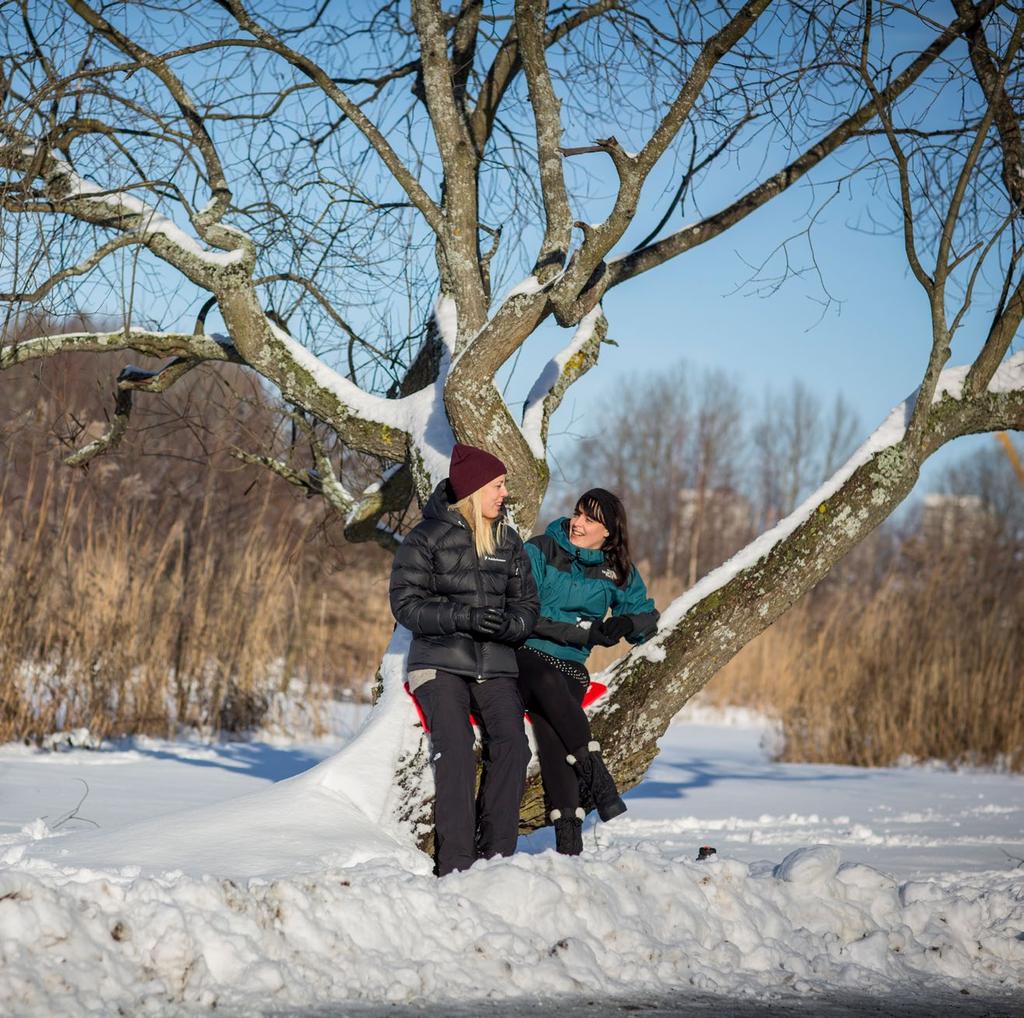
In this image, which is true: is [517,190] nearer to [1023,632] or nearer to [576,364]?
[576,364]

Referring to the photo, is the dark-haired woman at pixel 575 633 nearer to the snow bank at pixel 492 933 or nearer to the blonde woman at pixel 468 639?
the blonde woman at pixel 468 639

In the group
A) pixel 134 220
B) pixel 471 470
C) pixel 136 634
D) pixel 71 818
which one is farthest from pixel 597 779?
pixel 136 634

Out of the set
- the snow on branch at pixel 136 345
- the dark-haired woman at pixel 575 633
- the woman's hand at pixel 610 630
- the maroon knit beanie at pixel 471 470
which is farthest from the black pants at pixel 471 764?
the snow on branch at pixel 136 345

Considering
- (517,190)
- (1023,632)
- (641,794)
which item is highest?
(517,190)

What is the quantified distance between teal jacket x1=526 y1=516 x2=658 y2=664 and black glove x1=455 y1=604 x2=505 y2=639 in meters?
0.54

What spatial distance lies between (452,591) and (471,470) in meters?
0.46

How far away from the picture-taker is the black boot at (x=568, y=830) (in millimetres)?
4930

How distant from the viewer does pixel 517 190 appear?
7.73 m

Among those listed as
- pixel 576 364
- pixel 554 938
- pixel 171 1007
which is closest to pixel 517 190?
pixel 576 364

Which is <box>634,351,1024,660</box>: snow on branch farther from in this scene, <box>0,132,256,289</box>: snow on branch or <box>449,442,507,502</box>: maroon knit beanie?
<box>0,132,256,289</box>: snow on branch

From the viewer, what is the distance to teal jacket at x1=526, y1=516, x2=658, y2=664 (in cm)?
518

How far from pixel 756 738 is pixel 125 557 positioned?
371 inches

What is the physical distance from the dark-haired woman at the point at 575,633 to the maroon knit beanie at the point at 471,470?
48 cm

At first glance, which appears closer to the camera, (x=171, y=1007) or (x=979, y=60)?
(x=171, y=1007)
